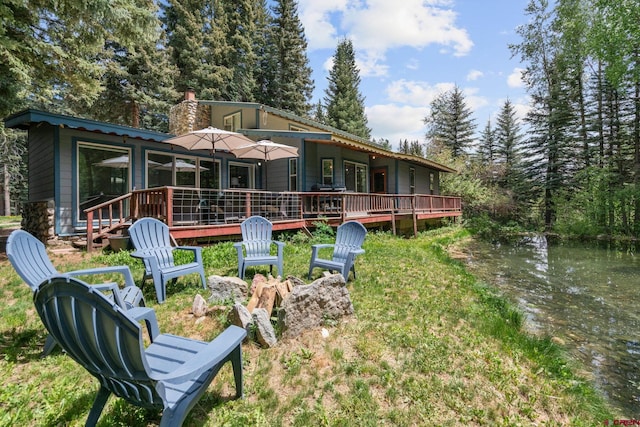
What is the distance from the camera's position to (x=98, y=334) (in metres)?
1.59

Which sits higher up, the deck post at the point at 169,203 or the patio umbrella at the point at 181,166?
the patio umbrella at the point at 181,166

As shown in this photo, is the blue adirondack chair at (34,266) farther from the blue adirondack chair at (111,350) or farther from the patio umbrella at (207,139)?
the patio umbrella at (207,139)

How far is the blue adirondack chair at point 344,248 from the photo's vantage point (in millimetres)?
5094

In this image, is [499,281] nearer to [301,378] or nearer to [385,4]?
[301,378]

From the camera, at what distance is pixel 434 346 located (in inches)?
131

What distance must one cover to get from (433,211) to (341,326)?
1426cm

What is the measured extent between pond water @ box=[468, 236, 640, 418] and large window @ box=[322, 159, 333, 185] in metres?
6.05

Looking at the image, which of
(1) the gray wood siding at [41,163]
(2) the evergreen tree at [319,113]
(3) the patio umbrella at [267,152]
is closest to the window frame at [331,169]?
(3) the patio umbrella at [267,152]

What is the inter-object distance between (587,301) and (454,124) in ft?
100

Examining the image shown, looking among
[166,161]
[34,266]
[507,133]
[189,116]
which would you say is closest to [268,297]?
[34,266]

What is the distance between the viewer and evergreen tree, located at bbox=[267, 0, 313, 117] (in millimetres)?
28297

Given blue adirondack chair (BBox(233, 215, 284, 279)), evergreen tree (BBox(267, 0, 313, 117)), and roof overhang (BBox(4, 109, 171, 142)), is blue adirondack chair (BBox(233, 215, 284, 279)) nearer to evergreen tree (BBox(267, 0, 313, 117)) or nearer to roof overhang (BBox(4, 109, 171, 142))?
roof overhang (BBox(4, 109, 171, 142))

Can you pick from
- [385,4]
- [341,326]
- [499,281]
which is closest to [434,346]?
[341,326]

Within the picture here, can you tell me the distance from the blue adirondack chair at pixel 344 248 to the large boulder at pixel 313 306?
3.97 ft
